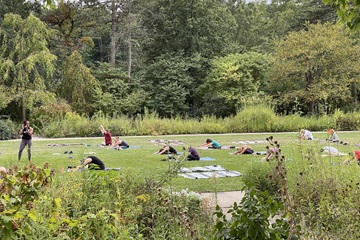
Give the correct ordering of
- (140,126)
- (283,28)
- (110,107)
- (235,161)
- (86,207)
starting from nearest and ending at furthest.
→ (86,207), (235,161), (140,126), (110,107), (283,28)

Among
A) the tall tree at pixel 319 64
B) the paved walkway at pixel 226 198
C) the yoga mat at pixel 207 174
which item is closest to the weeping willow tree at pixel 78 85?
the tall tree at pixel 319 64

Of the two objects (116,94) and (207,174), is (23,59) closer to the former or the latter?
(116,94)

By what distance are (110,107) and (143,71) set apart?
5268 mm

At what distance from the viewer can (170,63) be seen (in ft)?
89.2

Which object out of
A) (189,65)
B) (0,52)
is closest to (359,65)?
(189,65)

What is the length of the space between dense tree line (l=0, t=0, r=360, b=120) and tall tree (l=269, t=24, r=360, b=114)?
0.06 meters

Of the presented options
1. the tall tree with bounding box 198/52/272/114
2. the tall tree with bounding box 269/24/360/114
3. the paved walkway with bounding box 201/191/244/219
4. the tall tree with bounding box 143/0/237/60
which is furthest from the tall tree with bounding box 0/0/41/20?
the paved walkway with bounding box 201/191/244/219

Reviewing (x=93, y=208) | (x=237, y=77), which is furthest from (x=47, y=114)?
(x=93, y=208)

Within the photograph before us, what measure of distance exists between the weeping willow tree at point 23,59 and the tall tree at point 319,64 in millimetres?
14268

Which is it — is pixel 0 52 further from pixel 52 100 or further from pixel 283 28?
pixel 283 28

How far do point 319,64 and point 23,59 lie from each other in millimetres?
17730

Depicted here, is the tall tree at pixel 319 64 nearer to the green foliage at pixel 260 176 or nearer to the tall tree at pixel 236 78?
the tall tree at pixel 236 78

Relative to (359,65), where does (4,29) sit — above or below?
above

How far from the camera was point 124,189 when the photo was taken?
408 cm
